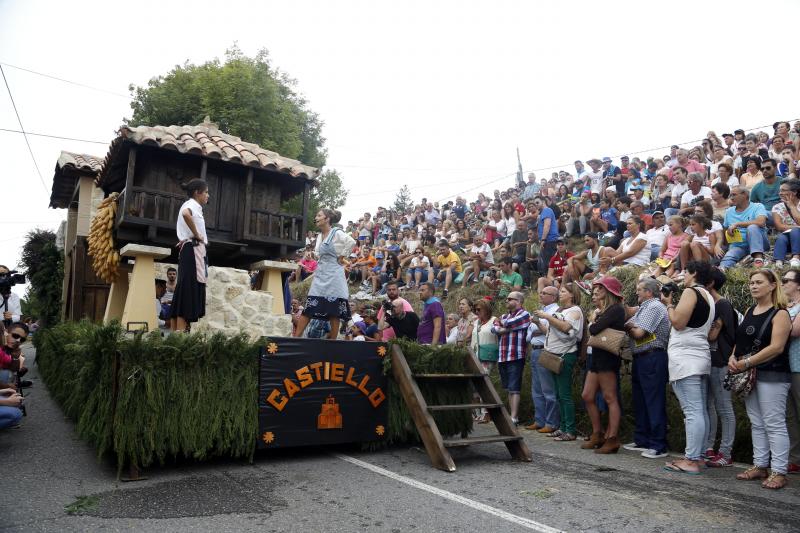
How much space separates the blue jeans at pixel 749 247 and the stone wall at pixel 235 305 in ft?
24.6

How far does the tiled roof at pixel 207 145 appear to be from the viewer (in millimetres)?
11328

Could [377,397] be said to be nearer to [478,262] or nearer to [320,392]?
[320,392]

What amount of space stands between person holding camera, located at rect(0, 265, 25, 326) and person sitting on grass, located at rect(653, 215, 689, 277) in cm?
975

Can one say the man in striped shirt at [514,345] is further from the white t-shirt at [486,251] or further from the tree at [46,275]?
the tree at [46,275]

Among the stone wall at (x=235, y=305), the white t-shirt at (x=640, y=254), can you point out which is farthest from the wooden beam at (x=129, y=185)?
the white t-shirt at (x=640, y=254)

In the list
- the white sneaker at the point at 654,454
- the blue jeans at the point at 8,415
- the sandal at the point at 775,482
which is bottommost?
the white sneaker at the point at 654,454

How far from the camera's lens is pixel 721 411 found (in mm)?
5730

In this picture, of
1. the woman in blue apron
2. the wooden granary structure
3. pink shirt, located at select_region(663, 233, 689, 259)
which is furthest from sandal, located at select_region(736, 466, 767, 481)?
the wooden granary structure

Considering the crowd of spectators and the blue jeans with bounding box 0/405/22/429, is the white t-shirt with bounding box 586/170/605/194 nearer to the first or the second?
the crowd of spectators

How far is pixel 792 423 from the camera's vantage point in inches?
209

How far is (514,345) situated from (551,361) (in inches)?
36.6

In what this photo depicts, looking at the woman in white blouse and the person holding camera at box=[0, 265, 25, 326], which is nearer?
the woman in white blouse

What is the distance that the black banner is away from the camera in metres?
5.56

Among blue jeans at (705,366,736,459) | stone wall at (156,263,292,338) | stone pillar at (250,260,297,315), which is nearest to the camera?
blue jeans at (705,366,736,459)
